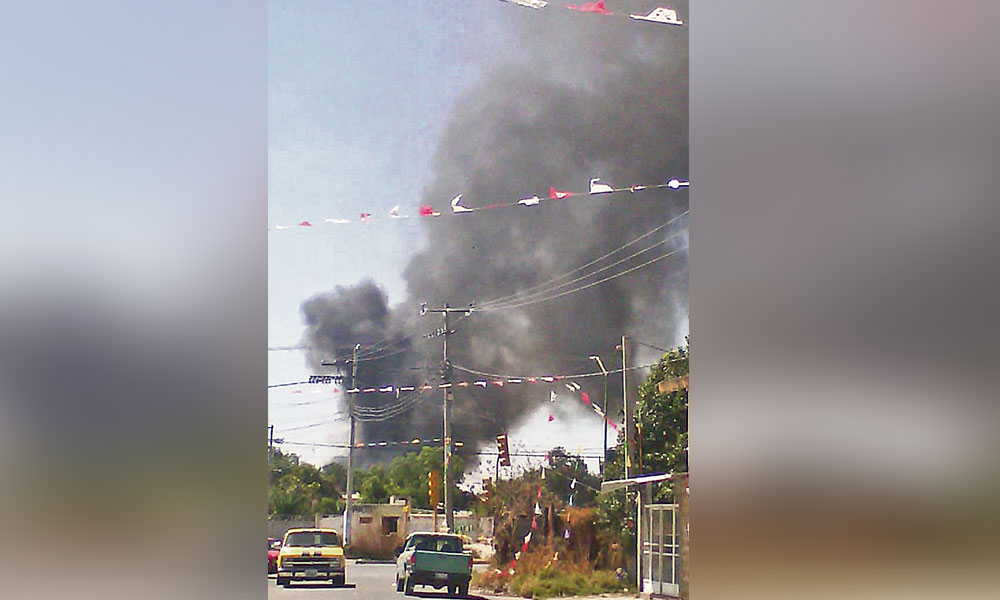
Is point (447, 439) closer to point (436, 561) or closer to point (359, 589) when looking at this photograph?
point (436, 561)

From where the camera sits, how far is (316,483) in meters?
4.81

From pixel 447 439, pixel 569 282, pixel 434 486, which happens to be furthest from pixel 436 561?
pixel 569 282

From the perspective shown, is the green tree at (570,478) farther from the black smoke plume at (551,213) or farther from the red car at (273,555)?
the red car at (273,555)

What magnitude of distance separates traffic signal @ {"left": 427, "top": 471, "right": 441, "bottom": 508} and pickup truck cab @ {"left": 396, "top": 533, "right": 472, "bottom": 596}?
0.50 ft

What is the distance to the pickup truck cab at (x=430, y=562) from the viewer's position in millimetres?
4902

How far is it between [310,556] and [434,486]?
611 millimetres

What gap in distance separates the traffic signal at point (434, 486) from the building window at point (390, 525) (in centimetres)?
18

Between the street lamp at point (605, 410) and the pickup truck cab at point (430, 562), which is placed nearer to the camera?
the pickup truck cab at point (430, 562)

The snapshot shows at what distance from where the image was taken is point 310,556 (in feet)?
15.6

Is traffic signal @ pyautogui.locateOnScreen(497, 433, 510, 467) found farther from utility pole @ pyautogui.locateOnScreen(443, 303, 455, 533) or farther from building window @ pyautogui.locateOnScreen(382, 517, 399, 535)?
building window @ pyautogui.locateOnScreen(382, 517, 399, 535)

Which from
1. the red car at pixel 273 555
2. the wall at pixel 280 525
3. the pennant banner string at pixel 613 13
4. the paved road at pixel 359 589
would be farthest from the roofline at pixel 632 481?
the pennant banner string at pixel 613 13

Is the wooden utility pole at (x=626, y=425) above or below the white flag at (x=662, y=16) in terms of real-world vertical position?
below
